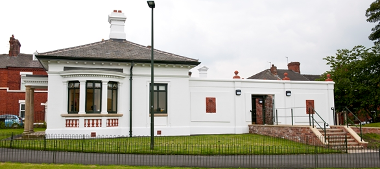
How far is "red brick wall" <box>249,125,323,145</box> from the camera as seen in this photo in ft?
52.5

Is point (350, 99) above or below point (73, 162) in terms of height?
above

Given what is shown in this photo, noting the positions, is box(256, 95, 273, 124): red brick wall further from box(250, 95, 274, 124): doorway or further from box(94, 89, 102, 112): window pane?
box(94, 89, 102, 112): window pane

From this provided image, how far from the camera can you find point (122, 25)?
2233cm

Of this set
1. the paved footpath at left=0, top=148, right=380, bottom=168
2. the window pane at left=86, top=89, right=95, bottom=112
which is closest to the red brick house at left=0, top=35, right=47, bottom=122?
the window pane at left=86, top=89, right=95, bottom=112

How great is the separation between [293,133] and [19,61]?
108 ft

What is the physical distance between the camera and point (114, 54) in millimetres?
19078

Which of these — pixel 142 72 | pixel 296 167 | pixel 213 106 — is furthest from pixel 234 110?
pixel 296 167

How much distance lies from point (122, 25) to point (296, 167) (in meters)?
15.8

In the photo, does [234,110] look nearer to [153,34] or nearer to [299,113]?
[299,113]

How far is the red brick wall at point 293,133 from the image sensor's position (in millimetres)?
15990

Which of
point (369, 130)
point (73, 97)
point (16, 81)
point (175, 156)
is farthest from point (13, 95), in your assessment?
point (369, 130)

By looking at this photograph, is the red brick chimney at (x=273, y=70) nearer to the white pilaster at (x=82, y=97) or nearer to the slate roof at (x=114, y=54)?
the slate roof at (x=114, y=54)

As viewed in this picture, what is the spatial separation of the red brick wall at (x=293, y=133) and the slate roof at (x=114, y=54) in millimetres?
5571

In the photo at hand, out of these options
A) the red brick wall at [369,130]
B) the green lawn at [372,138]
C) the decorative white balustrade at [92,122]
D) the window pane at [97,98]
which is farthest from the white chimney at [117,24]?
the green lawn at [372,138]
